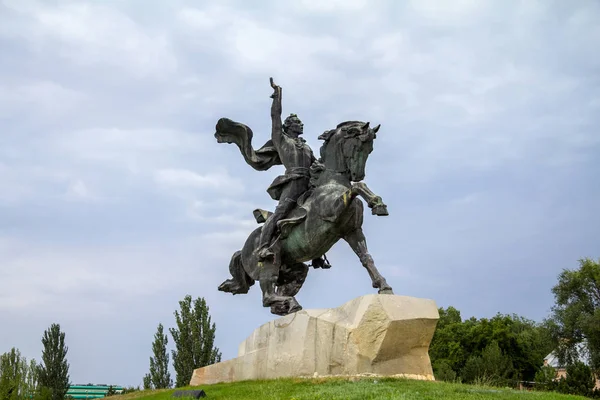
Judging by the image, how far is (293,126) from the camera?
14.8 m

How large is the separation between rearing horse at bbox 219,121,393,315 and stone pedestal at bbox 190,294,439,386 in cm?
83

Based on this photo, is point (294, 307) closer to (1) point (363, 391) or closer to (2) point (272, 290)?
(2) point (272, 290)

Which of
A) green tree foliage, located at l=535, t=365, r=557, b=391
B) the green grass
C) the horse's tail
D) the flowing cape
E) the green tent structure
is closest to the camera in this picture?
the green grass

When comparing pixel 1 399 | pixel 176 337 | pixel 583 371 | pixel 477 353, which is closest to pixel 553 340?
pixel 477 353

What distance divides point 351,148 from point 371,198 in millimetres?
1248

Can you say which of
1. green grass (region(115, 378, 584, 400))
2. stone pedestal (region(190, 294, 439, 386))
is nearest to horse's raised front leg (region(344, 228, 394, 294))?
stone pedestal (region(190, 294, 439, 386))

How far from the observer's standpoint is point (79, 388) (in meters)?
30.8

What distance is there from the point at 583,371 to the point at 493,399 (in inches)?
780

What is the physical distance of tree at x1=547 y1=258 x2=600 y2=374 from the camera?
38.5 meters

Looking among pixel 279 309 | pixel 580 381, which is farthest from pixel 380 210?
pixel 580 381

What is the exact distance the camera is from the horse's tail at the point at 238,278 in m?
15.4

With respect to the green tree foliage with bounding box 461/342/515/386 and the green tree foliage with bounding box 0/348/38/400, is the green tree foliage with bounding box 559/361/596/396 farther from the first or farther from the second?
the green tree foliage with bounding box 0/348/38/400

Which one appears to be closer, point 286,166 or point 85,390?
point 286,166

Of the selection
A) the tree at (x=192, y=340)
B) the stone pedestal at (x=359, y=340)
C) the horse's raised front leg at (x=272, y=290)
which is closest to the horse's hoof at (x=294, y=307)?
the horse's raised front leg at (x=272, y=290)
